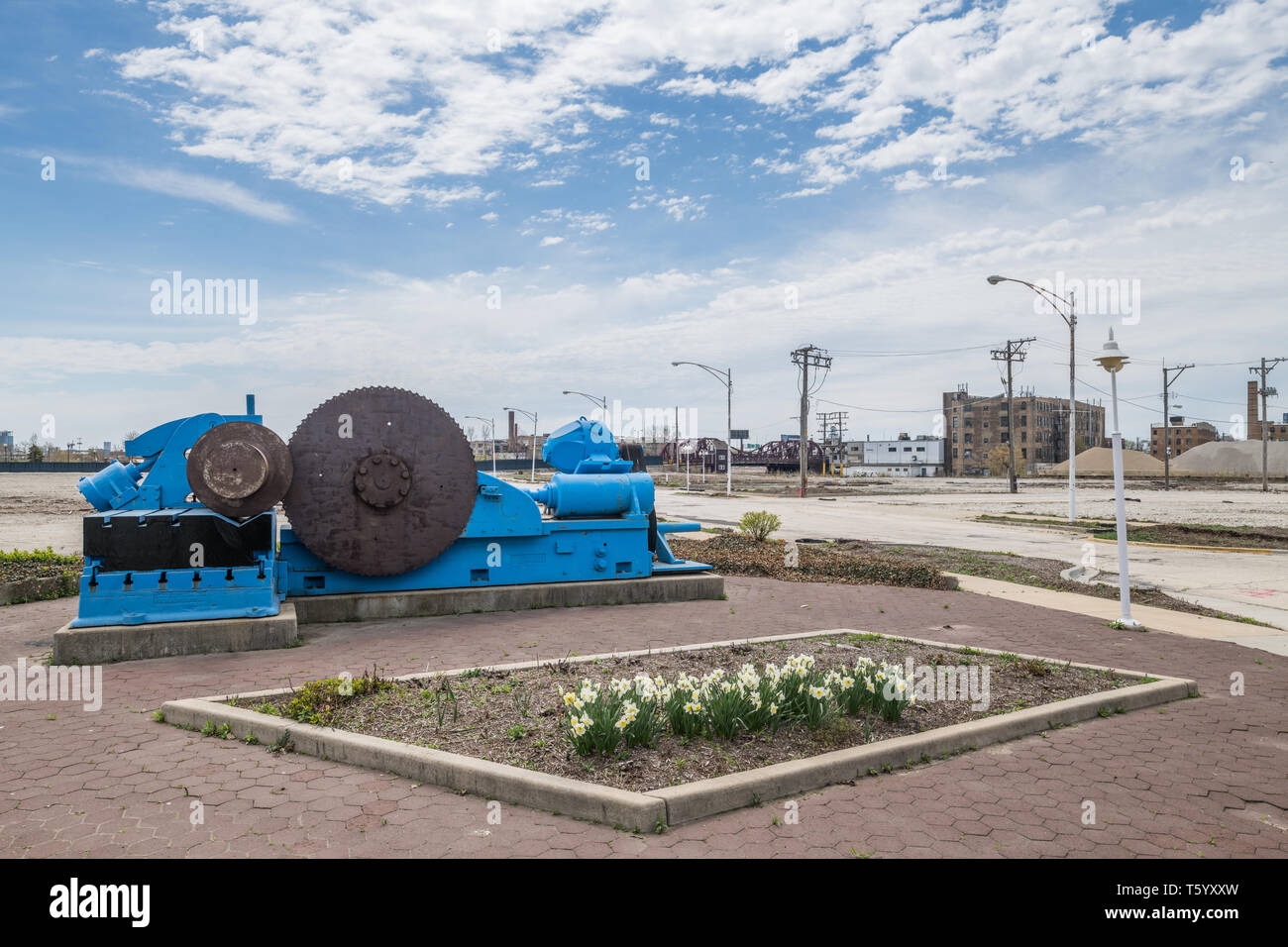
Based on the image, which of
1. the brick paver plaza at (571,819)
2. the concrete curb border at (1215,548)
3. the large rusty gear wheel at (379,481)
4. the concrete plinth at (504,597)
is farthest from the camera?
the concrete curb border at (1215,548)

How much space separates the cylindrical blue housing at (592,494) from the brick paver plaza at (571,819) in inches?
134

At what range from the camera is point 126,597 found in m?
7.17

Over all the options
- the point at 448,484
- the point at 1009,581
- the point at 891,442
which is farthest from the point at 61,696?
the point at 891,442

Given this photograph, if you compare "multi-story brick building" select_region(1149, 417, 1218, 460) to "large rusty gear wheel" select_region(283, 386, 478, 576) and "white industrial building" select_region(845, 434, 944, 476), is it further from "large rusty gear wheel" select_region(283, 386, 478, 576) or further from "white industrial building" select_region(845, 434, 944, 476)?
"large rusty gear wheel" select_region(283, 386, 478, 576)

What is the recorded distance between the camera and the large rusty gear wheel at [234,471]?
7.30 meters

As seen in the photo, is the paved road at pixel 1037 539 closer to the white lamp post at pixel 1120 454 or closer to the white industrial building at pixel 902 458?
the white lamp post at pixel 1120 454

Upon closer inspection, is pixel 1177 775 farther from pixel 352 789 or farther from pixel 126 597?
pixel 126 597

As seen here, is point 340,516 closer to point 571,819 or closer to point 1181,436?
point 571,819

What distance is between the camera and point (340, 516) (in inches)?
334

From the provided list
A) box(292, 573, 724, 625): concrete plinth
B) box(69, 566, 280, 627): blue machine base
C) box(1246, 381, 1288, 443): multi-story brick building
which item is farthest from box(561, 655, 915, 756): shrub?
box(1246, 381, 1288, 443): multi-story brick building

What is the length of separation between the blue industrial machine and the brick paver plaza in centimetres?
92

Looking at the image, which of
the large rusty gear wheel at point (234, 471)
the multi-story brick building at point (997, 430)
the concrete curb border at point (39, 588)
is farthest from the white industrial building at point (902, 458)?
the large rusty gear wheel at point (234, 471)

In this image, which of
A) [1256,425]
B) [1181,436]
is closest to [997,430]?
[1256,425]

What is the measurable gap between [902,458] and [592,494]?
446 ft
